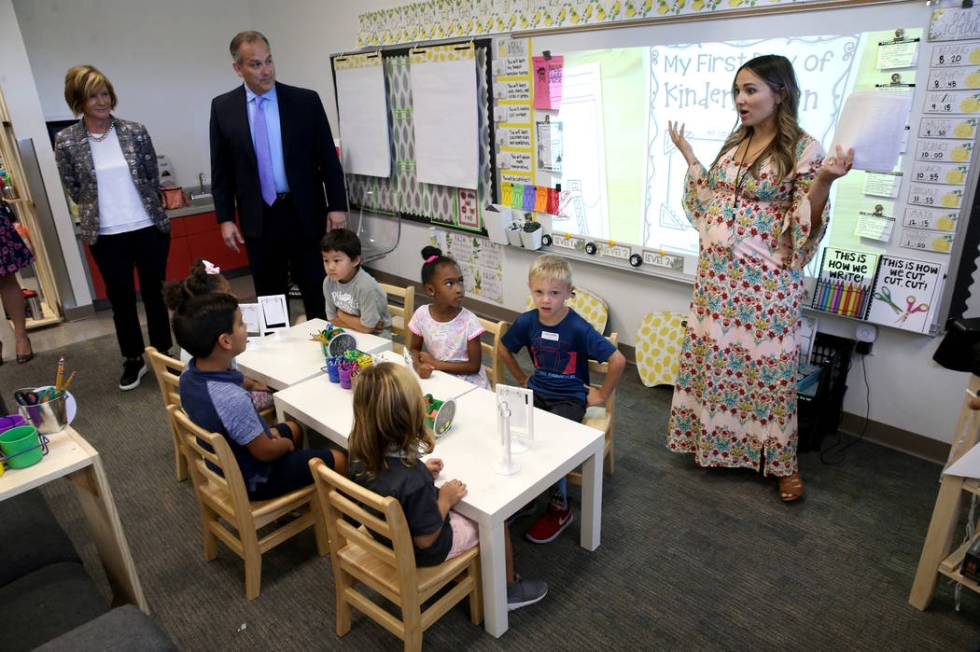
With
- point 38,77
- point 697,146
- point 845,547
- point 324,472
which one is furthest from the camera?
point 38,77

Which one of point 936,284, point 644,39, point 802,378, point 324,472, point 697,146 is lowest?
point 802,378

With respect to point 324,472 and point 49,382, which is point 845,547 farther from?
point 49,382

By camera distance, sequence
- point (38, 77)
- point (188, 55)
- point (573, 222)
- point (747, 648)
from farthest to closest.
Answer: point (188, 55)
point (38, 77)
point (573, 222)
point (747, 648)

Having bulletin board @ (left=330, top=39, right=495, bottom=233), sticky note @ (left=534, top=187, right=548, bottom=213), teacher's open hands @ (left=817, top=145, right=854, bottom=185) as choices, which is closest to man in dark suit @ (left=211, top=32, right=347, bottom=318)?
bulletin board @ (left=330, top=39, right=495, bottom=233)

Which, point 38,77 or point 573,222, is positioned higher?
point 38,77

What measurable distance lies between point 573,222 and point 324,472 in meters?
2.50

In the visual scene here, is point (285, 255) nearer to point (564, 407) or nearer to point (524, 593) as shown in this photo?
point (564, 407)

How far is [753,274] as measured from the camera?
2.32 m

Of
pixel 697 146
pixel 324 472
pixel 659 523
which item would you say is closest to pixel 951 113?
pixel 697 146

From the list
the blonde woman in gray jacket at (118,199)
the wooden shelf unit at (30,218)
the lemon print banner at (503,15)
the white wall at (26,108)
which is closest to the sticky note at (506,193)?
the lemon print banner at (503,15)

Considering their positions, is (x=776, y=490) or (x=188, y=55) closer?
(x=776, y=490)

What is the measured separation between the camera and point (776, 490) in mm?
2551

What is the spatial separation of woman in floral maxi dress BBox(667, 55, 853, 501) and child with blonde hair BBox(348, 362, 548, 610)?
4.24 feet

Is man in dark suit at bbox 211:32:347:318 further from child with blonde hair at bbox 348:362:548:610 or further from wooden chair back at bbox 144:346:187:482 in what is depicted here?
child with blonde hair at bbox 348:362:548:610
